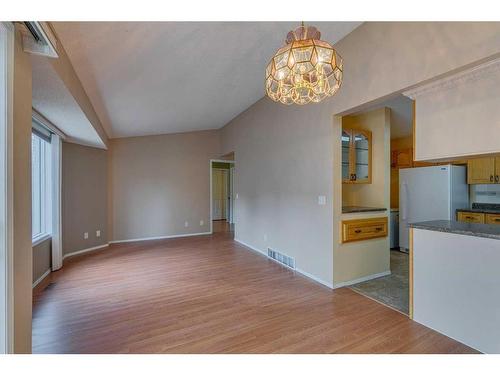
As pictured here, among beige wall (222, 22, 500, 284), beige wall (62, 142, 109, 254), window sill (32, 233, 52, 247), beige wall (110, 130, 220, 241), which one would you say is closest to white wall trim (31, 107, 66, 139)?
beige wall (62, 142, 109, 254)

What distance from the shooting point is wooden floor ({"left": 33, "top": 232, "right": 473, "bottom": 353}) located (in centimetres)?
185

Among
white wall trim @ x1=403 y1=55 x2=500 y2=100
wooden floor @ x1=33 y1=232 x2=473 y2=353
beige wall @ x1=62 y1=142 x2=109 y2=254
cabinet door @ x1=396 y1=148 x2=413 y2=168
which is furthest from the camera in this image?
cabinet door @ x1=396 y1=148 x2=413 y2=168

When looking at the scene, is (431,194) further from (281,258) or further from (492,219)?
(281,258)

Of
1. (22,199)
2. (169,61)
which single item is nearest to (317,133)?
(169,61)

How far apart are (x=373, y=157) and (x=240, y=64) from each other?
229cm

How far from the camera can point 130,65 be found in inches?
98.5

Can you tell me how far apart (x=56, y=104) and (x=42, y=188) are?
1.92m

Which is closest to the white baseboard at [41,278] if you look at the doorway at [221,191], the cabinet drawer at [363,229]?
the cabinet drawer at [363,229]

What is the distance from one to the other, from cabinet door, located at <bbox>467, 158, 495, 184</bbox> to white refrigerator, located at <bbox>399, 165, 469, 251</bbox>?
0.08 meters

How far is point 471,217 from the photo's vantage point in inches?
144

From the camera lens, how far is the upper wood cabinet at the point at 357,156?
11.2 ft

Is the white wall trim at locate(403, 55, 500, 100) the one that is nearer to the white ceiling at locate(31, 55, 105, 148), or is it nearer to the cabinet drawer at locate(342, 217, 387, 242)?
the cabinet drawer at locate(342, 217, 387, 242)

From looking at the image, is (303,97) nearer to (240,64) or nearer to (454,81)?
(454,81)
